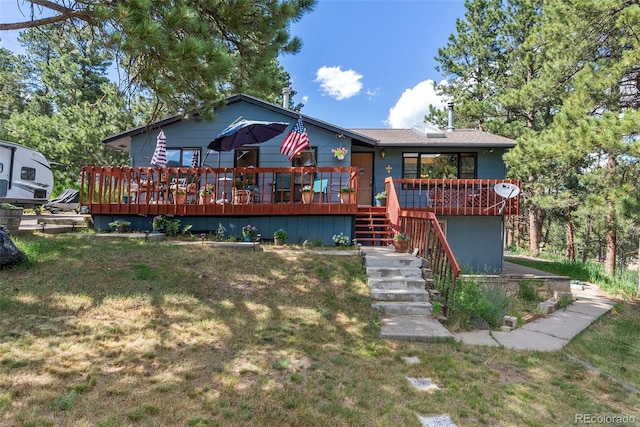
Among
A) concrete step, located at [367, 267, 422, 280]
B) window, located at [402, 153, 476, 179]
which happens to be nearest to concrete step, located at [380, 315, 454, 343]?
concrete step, located at [367, 267, 422, 280]

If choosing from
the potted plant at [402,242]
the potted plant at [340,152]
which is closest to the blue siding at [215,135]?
the potted plant at [340,152]

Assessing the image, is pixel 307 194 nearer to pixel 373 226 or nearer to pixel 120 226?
pixel 373 226

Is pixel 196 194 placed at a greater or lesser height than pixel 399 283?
greater

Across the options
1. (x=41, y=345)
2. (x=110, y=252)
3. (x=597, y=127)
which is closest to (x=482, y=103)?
(x=597, y=127)

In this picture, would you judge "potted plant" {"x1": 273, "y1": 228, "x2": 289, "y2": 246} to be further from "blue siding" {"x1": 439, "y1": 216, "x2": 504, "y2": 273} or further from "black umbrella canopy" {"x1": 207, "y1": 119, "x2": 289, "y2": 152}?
"blue siding" {"x1": 439, "y1": 216, "x2": 504, "y2": 273}

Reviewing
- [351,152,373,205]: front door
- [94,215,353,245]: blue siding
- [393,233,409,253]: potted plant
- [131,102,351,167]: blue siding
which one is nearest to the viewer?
[393,233,409,253]: potted plant

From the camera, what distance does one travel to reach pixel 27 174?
10883mm

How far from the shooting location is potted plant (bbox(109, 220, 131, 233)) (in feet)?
26.1

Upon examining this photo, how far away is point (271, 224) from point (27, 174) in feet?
29.9

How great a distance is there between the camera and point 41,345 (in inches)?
126

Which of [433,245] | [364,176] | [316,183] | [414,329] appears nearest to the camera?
[414,329]

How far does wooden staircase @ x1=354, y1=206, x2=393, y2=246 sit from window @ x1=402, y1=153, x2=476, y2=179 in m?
2.42

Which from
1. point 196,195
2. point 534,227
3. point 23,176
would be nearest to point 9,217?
point 196,195

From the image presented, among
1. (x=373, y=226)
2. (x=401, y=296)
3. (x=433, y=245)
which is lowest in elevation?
(x=401, y=296)
